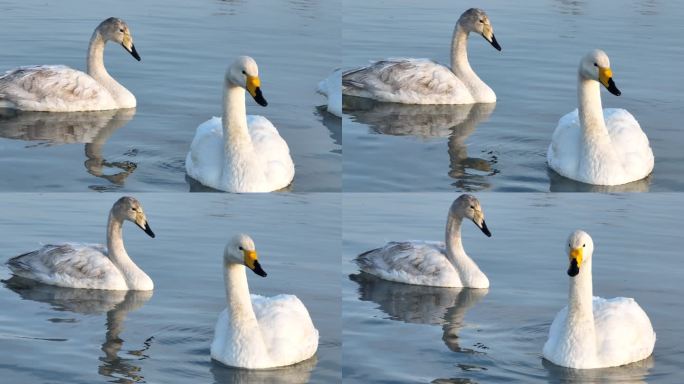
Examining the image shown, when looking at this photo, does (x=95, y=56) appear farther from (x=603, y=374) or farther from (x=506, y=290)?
(x=603, y=374)

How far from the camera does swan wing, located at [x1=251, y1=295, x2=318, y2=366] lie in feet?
45.5

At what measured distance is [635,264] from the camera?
1719 centimetres

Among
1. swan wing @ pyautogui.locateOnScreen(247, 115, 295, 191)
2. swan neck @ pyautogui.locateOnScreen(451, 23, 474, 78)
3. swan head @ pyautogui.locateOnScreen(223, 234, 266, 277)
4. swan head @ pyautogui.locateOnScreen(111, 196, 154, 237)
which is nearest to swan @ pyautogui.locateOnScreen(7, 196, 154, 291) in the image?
swan head @ pyautogui.locateOnScreen(111, 196, 154, 237)

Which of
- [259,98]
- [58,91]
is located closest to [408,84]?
[58,91]

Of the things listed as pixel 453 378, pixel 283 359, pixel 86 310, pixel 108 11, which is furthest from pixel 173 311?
pixel 108 11

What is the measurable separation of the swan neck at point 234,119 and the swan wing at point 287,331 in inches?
86.6

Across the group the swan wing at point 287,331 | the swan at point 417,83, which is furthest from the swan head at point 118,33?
the swan wing at point 287,331

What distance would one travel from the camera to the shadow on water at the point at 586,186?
16.1 metres

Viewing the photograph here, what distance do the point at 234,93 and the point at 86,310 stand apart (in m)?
2.81

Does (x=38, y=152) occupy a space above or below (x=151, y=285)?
above

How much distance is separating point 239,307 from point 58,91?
6.12 metres

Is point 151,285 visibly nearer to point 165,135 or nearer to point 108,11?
point 165,135

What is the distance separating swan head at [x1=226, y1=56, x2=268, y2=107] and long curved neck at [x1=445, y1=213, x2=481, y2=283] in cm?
325

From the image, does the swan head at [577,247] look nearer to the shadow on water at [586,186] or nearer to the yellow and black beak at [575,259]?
the yellow and black beak at [575,259]
